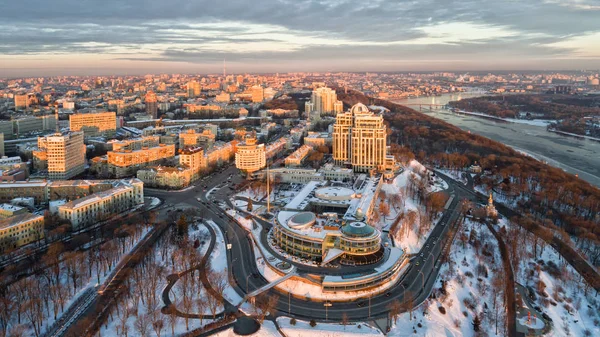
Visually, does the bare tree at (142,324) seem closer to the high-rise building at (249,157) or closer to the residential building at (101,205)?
the residential building at (101,205)

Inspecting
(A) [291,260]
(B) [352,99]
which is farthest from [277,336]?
(B) [352,99]


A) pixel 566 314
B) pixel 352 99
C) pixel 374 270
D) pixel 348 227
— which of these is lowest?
pixel 566 314

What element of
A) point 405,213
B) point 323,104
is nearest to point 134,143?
point 405,213

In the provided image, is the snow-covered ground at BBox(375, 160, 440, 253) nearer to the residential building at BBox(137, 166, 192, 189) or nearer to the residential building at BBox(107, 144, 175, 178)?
the residential building at BBox(137, 166, 192, 189)

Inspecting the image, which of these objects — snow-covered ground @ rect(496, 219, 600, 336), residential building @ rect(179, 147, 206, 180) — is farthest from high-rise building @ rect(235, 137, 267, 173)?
snow-covered ground @ rect(496, 219, 600, 336)

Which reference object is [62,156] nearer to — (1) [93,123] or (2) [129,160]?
(2) [129,160]

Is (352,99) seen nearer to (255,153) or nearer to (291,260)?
(255,153)

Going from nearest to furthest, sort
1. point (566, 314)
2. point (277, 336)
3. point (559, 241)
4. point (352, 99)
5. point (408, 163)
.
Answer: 1. point (277, 336)
2. point (566, 314)
3. point (559, 241)
4. point (408, 163)
5. point (352, 99)
